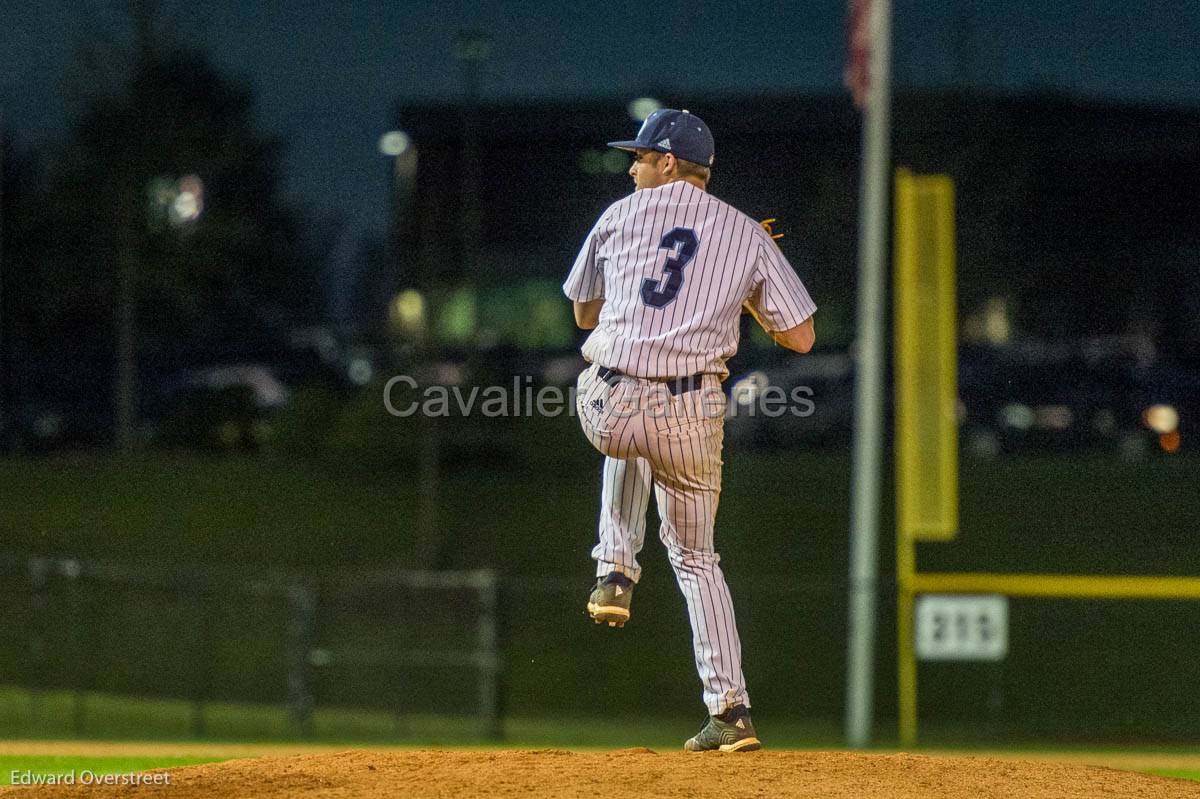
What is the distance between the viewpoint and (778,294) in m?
3.84

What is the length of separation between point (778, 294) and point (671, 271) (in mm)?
298

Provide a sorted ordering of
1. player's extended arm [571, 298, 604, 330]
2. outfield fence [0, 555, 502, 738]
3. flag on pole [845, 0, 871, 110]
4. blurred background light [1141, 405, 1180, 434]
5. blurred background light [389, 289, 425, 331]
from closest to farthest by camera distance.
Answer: player's extended arm [571, 298, 604, 330] < flag on pole [845, 0, 871, 110] < outfield fence [0, 555, 502, 738] < blurred background light [1141, 405, 1180, 434] < blurred background light [389, 289, 425, 331]

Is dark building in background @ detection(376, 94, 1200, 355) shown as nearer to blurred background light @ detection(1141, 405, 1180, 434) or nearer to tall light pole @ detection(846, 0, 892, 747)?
blurred background light @ detection(1141, 405, 1180, 434)

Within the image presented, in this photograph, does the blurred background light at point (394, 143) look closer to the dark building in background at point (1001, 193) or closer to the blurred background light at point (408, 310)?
the dark building in background at point (1001, 193)

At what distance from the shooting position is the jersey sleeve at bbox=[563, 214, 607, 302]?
3.92m

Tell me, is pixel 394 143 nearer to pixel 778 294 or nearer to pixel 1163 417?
pixel 1163 417

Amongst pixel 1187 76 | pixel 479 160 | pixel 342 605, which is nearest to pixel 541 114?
pixel 479 160

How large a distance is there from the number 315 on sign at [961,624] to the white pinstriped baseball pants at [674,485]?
205 inches

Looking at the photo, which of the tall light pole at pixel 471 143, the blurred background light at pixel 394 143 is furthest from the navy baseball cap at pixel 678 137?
the blurred background light at pixel 394 143

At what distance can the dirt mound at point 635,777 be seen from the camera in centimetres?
350

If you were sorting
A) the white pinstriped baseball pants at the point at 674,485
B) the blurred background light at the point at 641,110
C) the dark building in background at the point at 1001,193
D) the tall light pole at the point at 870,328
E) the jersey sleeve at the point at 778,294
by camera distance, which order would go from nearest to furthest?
1. the white pinstriped baseball pants at the point at 674,485
2. the jersey sleeve at the point at 778,294
3. the blurred background light at the point at 641,110
4. the tall light pole at the point at 870,328
5. the dark building in background at the point at 1001,193

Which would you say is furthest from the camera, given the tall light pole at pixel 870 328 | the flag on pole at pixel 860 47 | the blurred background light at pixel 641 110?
the tall light pole at pixel 870 328

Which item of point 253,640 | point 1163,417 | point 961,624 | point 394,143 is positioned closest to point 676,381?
point 961,624

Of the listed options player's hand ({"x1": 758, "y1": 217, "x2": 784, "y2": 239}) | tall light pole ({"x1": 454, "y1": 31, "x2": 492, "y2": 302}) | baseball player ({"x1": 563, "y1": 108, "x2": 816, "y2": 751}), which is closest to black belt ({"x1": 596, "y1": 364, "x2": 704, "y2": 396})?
baseball player ({"x1": 563, "y1": 108, "x2": 816, "y2": 751})
